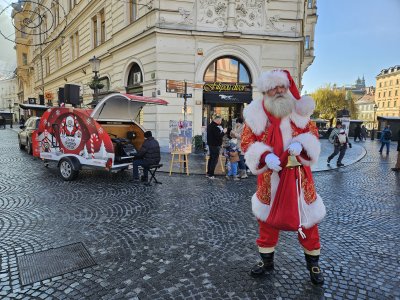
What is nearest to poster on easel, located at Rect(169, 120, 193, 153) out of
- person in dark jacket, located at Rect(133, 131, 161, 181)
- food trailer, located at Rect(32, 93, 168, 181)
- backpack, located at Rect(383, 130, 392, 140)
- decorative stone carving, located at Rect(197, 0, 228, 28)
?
food trailer, located at Rect(32, 93, 168, 181)

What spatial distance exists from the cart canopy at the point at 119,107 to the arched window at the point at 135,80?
7162mm

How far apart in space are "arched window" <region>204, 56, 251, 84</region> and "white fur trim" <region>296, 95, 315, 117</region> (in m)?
12.9

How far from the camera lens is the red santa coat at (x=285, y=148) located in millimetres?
2982

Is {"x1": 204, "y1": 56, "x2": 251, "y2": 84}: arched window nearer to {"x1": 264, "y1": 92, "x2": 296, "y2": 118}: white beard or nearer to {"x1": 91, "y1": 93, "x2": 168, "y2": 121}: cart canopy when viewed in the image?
{"x1": 91, "y1": 93, "x2": 168, "y2": 121}: cart canopy

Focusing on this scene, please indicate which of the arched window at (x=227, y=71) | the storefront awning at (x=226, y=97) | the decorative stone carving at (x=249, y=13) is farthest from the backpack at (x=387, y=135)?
the decorative stone carving at (x=249, y=13)

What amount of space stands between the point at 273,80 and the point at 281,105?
0.89 ft

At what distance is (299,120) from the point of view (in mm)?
3016

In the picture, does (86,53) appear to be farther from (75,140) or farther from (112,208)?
(112,208)

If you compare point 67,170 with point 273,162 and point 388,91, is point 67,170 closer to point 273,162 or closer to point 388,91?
point 273,162

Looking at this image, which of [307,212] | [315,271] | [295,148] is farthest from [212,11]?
[315,271]

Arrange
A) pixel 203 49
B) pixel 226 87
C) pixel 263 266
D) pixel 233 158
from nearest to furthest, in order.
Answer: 1. pixel 263 266
2. pixel 233 158
3. pixel 203 49
4. pixel 226 87

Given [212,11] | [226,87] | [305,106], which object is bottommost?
[305,106]

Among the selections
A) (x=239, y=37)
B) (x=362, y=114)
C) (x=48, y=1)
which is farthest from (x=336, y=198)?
(x=362, y=114)

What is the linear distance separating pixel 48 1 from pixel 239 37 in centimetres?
2963
